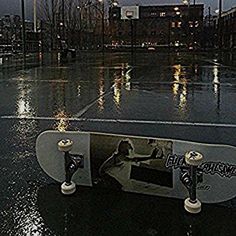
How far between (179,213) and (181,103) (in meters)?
5.78

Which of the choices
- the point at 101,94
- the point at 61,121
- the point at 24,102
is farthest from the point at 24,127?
the point at 101,94

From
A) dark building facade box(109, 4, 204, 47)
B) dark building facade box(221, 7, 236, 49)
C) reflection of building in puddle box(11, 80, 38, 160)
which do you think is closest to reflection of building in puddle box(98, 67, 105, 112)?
reflection of building in puddle box(11, 80, 38, 160)

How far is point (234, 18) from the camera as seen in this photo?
4897 centimetres

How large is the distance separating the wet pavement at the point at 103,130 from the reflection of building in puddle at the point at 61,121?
16 mm

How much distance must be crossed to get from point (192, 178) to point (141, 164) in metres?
0.54

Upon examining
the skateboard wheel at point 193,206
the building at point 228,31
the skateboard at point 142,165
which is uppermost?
the building at point 228,31

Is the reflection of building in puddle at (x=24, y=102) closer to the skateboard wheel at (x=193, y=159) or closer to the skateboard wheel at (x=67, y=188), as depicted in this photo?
the skateboard wheel at (x=67, y=188)

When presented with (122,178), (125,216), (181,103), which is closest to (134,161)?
(122,178)

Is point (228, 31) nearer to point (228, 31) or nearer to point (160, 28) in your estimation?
point (228, 31)

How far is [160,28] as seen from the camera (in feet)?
202

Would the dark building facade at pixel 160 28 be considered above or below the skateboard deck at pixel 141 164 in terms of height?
above

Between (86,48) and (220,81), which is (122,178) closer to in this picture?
(220,81)

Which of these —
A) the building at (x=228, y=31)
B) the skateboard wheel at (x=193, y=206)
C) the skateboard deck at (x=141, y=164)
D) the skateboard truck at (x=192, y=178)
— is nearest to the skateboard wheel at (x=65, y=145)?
the skateboard deck at (x=141, y=164)

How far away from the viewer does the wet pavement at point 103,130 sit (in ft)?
10.8
